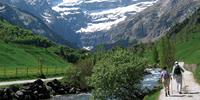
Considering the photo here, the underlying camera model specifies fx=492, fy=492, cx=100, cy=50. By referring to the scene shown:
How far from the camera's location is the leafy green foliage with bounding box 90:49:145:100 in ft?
229

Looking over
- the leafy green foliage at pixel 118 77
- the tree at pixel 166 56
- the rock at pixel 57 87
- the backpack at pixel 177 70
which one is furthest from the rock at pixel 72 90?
the backpack at pixel 177 70

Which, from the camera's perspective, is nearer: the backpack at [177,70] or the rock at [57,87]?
the backpack at [177,70]

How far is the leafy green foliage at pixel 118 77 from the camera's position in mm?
69750

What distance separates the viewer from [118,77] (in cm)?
7075

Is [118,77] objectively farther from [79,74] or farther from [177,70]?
[79,74]

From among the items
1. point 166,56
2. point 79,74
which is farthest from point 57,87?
point 166,56

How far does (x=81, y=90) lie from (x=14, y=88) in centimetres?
2976

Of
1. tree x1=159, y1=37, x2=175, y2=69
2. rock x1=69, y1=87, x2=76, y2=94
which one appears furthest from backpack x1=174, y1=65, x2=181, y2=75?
tree x1=159, y1=37, x2=175, y2=69

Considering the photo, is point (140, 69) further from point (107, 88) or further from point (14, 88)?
point (14, 88)

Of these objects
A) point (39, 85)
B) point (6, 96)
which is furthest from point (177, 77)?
→ point (39, 85)

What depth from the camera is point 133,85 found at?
73.9 metres

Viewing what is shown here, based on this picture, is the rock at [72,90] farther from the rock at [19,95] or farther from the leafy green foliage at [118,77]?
the leafy green foliage at [118,77]

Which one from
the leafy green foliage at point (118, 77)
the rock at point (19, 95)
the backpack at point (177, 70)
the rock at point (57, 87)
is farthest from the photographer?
the rock at point (57, 87)

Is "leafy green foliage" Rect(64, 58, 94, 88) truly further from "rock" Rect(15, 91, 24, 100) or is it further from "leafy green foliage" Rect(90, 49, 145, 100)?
"leafy green foliage" Rect(90, 49, 145, 100)
